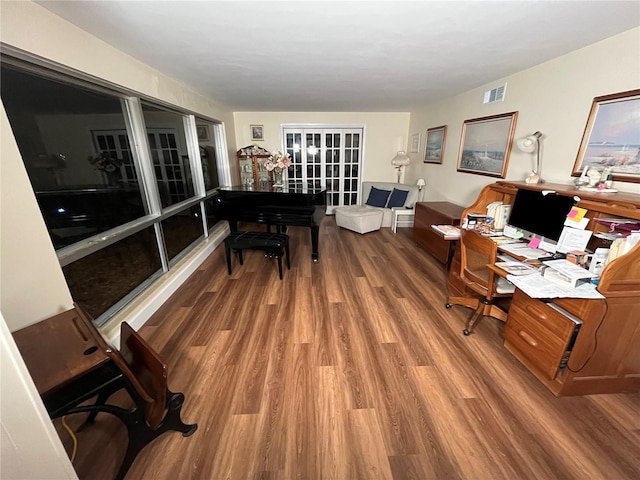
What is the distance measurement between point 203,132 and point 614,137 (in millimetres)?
4780

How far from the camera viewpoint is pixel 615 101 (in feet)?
6.02

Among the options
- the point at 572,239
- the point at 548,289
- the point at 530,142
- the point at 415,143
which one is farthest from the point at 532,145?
the point at 415,143

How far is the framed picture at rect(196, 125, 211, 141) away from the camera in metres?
3.89

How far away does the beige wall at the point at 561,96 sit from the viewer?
71.2 inches

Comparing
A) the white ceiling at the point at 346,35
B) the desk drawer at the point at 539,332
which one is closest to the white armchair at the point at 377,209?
the white ceiling at the point at 346,35

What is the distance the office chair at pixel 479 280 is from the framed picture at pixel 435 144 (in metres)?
2.52

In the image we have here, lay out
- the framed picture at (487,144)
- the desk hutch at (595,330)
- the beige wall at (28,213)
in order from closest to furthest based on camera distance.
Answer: the beige wall at (28,213), the desk hutch at (595,330), the framed picture at (487,144)

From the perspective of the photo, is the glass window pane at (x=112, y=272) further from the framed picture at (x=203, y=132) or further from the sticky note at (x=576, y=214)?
the sticky note at (x=576, y=214)

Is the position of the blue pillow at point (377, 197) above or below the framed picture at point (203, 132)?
below

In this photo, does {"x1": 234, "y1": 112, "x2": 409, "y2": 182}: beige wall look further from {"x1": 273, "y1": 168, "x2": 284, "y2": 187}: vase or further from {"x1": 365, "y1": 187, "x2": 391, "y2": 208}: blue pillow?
{"x1": 273, "y1": 168, "x2": 284, "y2": 187}: vase

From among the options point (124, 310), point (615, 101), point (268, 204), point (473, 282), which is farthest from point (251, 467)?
point (615, 101)

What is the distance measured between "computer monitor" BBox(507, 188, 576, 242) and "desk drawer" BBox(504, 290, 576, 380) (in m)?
0.64

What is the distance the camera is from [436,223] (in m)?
3.56

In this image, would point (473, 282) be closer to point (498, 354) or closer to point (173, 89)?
point (498, 354)
